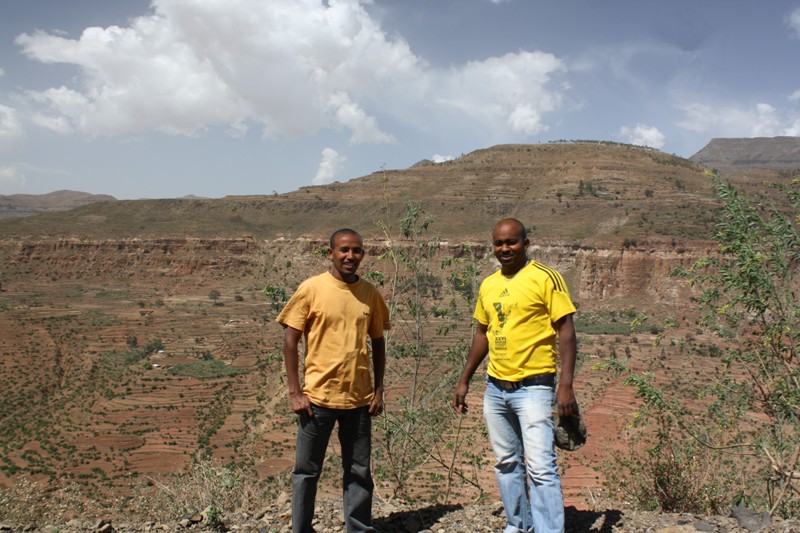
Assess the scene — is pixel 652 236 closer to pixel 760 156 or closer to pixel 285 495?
pixel 285 495

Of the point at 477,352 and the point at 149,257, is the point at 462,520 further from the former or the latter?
the point at 149,257

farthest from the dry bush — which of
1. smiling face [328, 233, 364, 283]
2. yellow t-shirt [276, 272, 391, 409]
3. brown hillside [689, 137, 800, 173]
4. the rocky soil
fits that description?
brown hillside [689, 137, 800, 173]

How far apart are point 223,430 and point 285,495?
17.6m

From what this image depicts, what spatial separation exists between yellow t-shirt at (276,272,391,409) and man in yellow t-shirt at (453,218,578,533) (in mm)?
764

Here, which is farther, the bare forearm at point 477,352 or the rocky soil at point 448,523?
the rocky soil at point 448,523

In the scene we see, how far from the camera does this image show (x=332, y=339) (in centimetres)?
298

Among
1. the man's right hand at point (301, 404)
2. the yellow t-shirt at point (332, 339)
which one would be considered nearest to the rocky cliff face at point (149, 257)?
the yellow t-shirt at point (332, 339)

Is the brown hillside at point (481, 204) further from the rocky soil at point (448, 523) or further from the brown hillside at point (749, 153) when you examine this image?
the brown hillside at point (749, 153)

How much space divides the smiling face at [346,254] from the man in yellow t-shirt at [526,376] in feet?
2.66

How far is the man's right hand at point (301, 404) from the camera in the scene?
9.57 feet

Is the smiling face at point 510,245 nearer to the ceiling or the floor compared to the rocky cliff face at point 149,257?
nearer to the ceiling

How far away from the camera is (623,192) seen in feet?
180

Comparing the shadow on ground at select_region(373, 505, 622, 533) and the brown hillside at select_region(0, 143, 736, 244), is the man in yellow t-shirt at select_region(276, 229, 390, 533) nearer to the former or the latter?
the shadow on ground at select_region(373, 505, 622, 533)

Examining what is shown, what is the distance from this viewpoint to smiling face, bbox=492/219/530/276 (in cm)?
298
